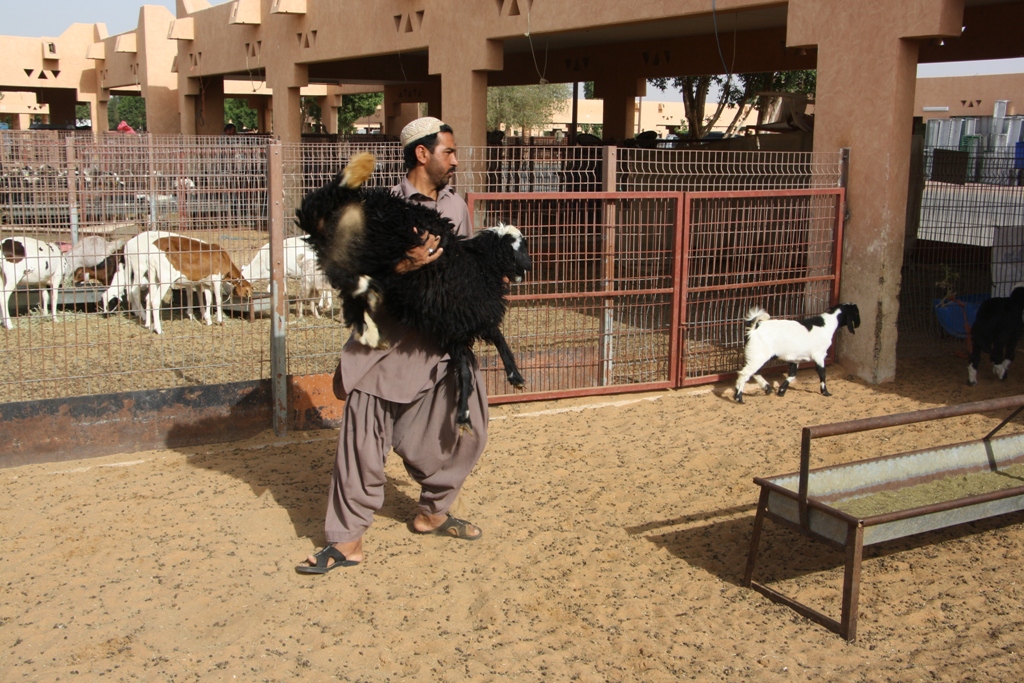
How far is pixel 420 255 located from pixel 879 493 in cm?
247

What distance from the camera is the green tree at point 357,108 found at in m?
43.4

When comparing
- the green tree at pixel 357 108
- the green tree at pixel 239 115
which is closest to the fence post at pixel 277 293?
the green tree at pixel 357 108

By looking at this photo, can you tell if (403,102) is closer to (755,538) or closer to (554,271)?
(554,271)

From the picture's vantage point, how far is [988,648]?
3.65 m

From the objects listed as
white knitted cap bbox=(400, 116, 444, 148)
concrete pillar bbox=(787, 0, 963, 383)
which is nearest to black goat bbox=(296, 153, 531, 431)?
white knitted cap bbox=(400, 116, 444, 148)

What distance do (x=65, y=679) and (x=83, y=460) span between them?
2.71 m

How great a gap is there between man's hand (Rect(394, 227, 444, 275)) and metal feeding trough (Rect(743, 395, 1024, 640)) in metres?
1.73

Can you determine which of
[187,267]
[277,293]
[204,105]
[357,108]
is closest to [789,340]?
[277,293]

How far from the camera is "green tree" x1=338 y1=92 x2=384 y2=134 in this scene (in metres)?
43.4

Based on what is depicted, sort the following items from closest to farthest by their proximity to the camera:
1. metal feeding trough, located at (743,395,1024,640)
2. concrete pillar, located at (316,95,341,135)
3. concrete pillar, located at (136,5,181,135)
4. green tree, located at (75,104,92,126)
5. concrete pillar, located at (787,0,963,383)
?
1. metal feeding trough, located at (743,395,1024,640)
2. concrete pillar, located at (787,0,963,383)
3. concrete pillar, located at (136,5,181,135)
4. concrete pillar, located at (316,95,341,135)
5. green tree, located at (75,104,92,126)

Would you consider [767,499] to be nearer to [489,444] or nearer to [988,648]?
[988,648]

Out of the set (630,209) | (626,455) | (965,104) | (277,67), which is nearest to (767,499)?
(626,455)

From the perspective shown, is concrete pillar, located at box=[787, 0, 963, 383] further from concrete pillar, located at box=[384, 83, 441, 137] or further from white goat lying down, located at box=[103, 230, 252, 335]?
concrete pillar, located at box=[384, 83, 441, 137]

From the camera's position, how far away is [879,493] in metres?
4.41
